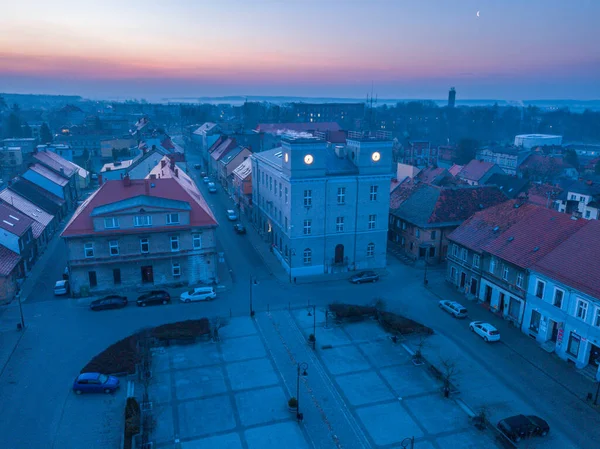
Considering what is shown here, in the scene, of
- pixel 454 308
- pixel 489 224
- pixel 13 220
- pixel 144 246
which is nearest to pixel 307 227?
pixel 144 246

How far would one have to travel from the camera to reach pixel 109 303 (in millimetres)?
40938

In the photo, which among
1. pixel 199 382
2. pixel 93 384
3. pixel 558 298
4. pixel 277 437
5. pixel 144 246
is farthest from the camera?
pixel 144 246

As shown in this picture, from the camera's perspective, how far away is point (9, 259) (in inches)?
1721

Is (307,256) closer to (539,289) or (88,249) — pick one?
(88,249)

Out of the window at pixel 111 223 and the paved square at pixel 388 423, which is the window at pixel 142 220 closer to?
the window at pixel 111 223

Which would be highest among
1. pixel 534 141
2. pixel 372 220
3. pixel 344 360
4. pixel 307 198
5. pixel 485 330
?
pixel 534 141

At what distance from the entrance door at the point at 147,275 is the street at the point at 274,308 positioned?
1.86 metres

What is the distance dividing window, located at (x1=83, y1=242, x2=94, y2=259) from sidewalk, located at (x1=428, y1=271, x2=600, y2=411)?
116 ft

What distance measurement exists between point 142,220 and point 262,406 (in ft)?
76.9

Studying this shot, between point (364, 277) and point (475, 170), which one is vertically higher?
point (475, 170)

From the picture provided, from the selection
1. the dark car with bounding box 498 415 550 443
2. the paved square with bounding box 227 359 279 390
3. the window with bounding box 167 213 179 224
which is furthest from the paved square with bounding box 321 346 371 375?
the window with bounding box 167 213 179 224

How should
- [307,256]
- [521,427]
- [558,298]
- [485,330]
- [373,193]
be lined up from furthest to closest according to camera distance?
1. [373,193]
2. [307,256]
3. [485,330]
4. [558,298]
5. [521,427]

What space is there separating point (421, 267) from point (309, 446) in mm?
31416

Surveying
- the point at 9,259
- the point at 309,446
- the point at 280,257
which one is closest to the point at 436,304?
the point at 280,257
